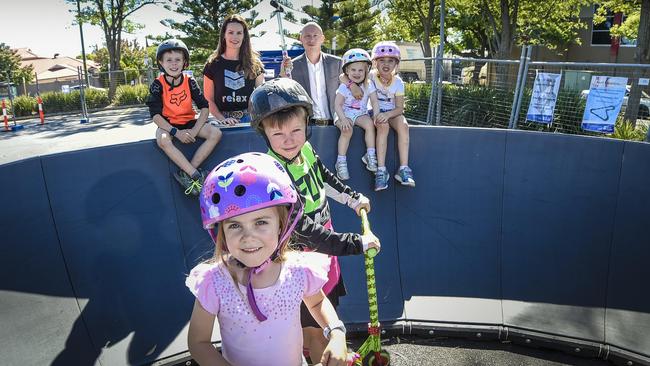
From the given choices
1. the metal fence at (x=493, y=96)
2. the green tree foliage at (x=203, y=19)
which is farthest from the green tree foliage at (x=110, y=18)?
the metal fence at (x=493, y=96)

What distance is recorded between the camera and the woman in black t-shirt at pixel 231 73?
503 cm

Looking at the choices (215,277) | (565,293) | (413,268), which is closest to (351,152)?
(413,268)

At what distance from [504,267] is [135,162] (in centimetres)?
369

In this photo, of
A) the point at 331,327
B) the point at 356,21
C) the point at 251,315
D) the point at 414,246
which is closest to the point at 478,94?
the point at 414,246

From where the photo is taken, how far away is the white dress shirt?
5.52 m

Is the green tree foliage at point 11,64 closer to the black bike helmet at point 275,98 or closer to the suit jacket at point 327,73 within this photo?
the suit jacket at point 327,73

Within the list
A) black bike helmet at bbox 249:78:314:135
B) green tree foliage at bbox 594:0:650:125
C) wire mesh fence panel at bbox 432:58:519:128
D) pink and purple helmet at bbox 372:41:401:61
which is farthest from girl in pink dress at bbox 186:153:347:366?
wire mesh fence panel at bbox 432:58:519:128

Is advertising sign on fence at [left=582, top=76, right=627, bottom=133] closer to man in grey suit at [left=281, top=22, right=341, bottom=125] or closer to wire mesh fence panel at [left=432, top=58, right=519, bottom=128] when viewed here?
wire mesh fence panel at [left=432, top=58, right=519, bottom=128]

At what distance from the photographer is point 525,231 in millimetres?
4707

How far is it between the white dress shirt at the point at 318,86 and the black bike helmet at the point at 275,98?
2.93 metres

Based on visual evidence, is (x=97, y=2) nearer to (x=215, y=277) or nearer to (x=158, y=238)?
(x=158, y=238)

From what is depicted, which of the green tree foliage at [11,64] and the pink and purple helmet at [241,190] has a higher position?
the green tree foliage at [11,64]

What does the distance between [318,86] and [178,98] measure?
5.44 ft

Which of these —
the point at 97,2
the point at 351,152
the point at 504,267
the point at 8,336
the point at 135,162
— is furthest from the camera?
the point at 97,2
